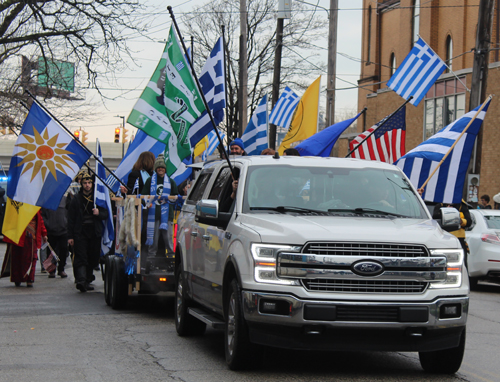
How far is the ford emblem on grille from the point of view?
20.8ft

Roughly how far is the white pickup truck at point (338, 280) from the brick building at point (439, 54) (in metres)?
25.5

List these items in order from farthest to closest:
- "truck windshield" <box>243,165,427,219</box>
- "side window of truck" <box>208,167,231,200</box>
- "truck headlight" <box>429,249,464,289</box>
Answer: "side window of truck" <box>208,167,231,200</box>
"truck windshield" <box>243,165,427,219</box>
"truck headlight" <box>429,249,464,289</box>

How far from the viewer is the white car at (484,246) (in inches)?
593

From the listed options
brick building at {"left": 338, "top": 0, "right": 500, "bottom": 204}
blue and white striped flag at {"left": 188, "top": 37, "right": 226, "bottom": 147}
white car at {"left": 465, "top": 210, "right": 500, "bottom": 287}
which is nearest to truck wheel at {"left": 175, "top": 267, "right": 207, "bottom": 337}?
blue and white striped flag at {"left": 188, "top": 37, "right": 226, "bottom": 147}

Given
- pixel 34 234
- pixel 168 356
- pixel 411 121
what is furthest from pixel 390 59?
pixel 168 356

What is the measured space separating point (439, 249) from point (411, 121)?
32.0 metres

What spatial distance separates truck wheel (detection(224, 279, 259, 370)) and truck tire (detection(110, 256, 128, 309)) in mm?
4292

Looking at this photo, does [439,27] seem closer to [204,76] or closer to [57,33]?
[57,33]

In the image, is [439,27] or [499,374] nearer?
[499,374]

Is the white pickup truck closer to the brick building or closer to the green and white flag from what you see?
the green and white flag

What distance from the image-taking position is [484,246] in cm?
1520

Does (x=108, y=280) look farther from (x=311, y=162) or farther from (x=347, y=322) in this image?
(x=347, y=322)

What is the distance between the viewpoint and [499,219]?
1574 cm

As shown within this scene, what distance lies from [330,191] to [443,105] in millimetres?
28512
